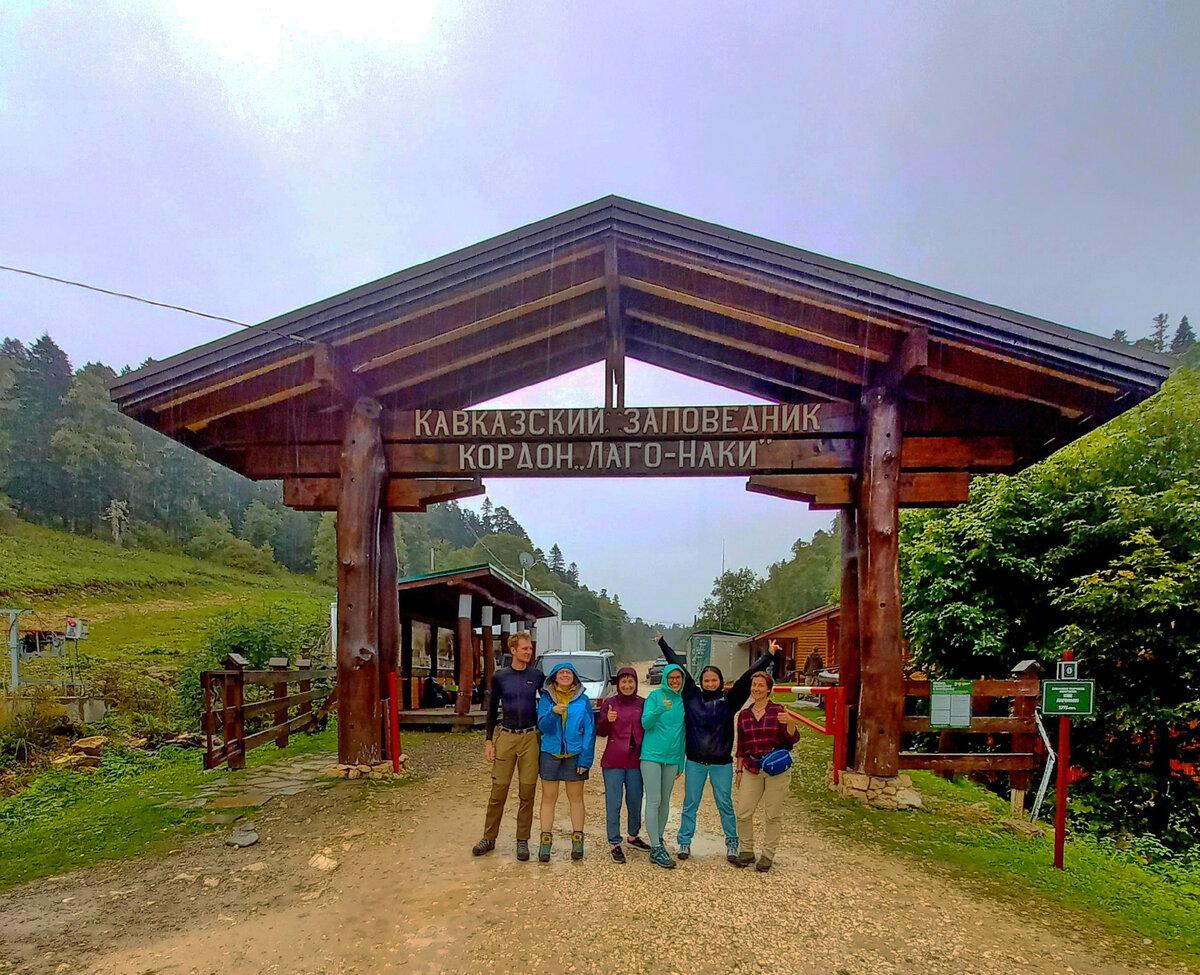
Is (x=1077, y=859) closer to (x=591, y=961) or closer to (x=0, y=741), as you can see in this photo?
(x=591, y=961)

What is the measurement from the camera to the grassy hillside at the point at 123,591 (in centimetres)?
2572

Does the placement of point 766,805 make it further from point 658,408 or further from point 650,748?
point 658,408

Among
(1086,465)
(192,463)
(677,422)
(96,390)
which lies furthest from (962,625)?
(192,463)

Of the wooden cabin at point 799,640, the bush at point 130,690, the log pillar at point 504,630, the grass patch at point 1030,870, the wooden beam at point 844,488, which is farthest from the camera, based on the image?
the wooden cabin at point 799,640

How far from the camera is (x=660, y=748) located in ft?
16.3

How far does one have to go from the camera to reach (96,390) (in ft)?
189

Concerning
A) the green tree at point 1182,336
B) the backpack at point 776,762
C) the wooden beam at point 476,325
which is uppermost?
the green tree at point 1182,336

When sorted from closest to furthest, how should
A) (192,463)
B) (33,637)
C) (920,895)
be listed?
1. (920,895)
2. (33,637)
3. (192,463)

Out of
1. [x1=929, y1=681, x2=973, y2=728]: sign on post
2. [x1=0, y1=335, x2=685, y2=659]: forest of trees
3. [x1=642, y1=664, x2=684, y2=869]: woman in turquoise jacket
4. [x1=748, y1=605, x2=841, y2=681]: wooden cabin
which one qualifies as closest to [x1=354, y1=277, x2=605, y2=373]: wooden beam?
[x1=642, y1=664, x2=684, y2=869]: woman in turquoise jacket

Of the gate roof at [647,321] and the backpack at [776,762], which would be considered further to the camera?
the gate roof at [647,321]

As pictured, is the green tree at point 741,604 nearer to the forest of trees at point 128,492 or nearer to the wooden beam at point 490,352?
the forest of trees at point 128,492

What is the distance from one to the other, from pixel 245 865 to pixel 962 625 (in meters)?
10.1

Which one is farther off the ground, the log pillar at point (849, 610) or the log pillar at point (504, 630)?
the log pillar at point (849, 610)

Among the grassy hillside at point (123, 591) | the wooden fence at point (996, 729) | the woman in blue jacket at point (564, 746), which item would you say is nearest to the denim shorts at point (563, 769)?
the woman in blue jacket at point (564, 746)
